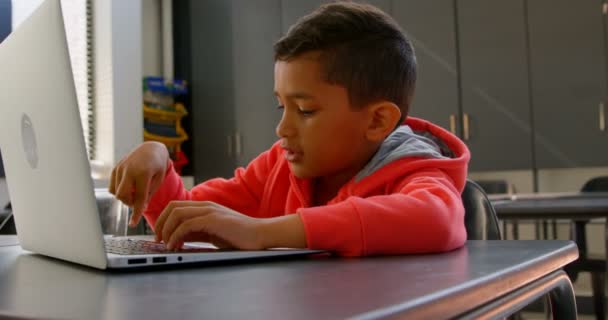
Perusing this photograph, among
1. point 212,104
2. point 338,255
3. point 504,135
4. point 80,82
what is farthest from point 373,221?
point 212,104

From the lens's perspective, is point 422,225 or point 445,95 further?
point 445,95

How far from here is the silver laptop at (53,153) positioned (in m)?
0.51

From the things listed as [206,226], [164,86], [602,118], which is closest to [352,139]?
[206,226]

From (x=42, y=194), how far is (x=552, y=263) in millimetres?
509

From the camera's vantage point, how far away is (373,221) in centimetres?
65

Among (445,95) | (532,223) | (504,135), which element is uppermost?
(445,95)

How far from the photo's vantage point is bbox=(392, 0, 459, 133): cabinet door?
13.1ft

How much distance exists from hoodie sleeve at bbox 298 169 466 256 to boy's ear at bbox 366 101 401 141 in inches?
10.9

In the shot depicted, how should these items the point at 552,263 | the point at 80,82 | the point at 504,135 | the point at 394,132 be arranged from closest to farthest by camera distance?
the point at 552,263 → the point at 394,132 → the point at 504,135 → the point at 80,82

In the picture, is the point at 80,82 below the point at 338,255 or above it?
above

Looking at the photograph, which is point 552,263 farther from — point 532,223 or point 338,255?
point 532,223

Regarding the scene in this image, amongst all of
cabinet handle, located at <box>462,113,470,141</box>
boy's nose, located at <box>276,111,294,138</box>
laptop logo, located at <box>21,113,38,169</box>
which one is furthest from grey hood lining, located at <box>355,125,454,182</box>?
cabinet handle, located at <box>462,113,470,141</box>

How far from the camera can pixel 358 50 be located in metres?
0.96

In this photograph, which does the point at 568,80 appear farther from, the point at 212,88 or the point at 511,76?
the point at 212,88
